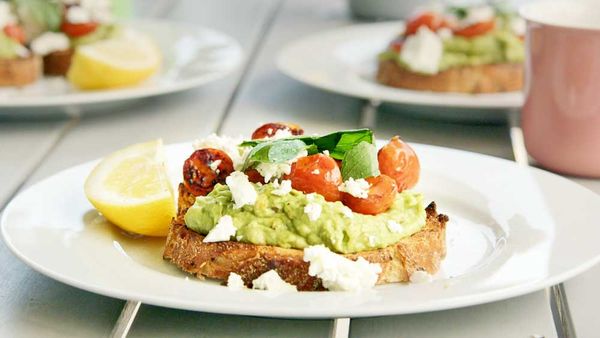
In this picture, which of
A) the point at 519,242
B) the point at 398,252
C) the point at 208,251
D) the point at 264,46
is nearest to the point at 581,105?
the point at 519,242

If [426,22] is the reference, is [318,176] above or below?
above

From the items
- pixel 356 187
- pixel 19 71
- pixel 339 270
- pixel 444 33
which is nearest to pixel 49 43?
pixel 19 71

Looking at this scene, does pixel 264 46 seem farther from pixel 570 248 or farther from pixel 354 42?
pixel 570 248

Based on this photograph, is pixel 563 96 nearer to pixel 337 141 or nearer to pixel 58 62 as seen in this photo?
pixel 337 141

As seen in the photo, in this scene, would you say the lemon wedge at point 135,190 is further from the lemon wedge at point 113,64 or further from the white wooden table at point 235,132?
the lemon wedge at point 113,64

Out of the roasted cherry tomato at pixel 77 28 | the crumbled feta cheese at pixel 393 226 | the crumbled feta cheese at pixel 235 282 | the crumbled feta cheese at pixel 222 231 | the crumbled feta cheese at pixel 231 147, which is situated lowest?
the roasted cherry tomato at pixel 77 28

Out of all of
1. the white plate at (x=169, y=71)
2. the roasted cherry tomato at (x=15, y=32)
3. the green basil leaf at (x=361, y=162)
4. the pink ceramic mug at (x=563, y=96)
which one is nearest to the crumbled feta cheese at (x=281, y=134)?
the green basil leaf at (x=361, y=162)
